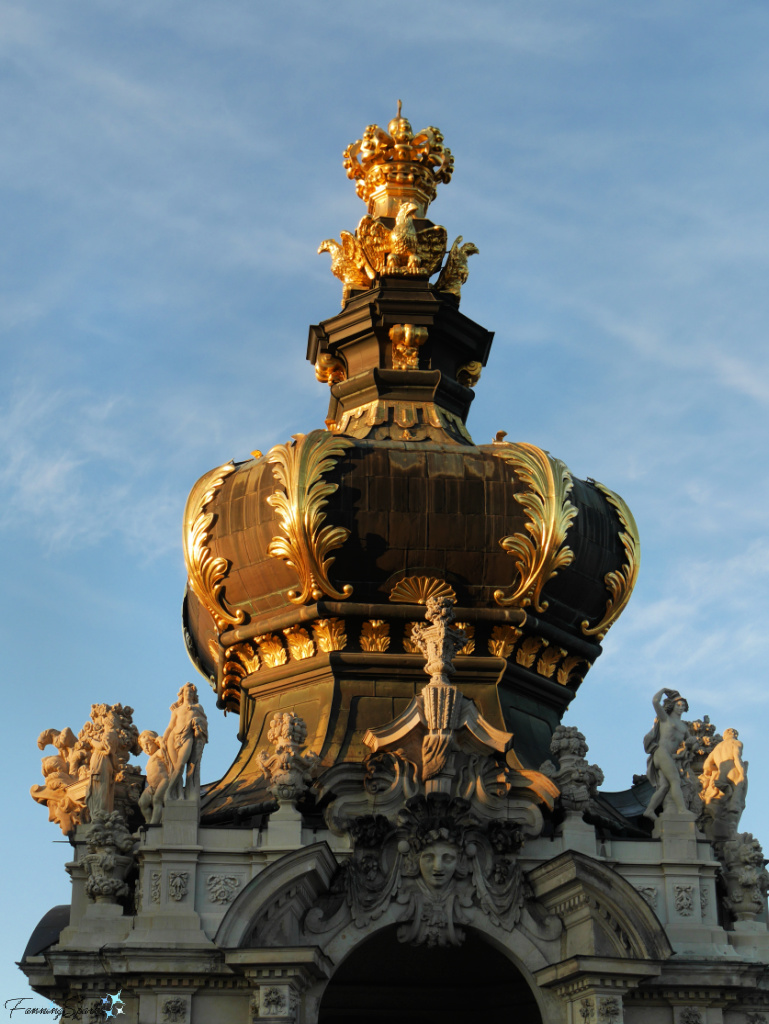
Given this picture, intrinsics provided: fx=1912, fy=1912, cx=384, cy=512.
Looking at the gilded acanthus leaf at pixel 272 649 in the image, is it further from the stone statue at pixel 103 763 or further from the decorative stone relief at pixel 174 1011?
the decorative stone relief at pixel 174 1011

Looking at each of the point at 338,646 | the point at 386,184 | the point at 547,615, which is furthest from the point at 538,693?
the point at 386,184

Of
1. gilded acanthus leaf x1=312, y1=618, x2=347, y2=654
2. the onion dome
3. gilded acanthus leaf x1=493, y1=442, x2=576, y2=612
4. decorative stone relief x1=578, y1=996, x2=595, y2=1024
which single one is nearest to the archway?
the onion dome

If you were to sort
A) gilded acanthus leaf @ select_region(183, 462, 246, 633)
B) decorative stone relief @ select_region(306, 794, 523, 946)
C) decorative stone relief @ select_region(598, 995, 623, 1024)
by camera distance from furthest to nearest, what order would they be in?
gilded acanthus leaf @ select_region(183, 462, 246, 633), decorative stone relief @ select_region(306, 794, 523, 946), decorative stone relief @ select_region(598, 995, 623, 1024)

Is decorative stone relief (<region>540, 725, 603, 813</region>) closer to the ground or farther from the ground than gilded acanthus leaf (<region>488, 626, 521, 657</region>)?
closer to the ground

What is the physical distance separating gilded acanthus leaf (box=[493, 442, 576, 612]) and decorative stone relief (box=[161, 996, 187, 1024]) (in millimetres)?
8719

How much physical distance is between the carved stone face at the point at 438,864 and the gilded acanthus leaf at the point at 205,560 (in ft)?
20.5

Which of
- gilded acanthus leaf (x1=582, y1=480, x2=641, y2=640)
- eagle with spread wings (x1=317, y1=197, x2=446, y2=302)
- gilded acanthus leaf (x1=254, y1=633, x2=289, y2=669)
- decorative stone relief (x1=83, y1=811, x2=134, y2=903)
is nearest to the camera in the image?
decorative stone relief (x1=83, y1=811, x2=134, y2=903)

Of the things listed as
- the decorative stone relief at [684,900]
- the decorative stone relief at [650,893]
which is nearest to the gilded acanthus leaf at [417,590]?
the decorative stone relief at [650,893]

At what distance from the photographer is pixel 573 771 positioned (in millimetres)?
28938

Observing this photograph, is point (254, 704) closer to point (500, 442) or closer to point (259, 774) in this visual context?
point (259, 774)

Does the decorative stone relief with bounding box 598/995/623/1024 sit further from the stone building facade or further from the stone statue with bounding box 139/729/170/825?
the stone statue with bounding box 139/729/170/825

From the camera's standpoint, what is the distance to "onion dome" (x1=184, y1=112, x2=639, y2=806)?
31531 millimetres

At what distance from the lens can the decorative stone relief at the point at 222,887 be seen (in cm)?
2766

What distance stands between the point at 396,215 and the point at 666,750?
1358 cm
